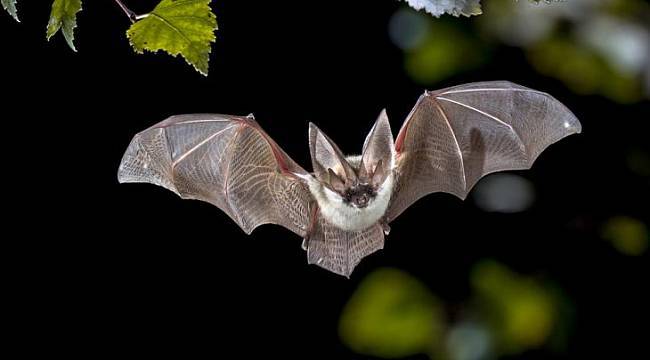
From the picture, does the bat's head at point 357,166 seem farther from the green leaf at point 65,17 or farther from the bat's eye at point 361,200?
the green leaf at point 65,17

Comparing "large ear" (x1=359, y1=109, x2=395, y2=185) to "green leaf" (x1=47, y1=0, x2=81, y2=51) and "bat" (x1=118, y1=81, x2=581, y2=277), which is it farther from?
"green leaf" (x1=47, y1=0, x2=81, y2=51)

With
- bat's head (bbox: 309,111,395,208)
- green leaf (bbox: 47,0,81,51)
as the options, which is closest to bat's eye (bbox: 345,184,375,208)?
bat's head (bbox: 309,111,395,208)

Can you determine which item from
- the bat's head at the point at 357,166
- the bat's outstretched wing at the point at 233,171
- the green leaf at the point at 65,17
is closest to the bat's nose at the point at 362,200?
the bat's head at the point at 357,166

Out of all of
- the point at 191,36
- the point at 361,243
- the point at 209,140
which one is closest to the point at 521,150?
the point at 361,243

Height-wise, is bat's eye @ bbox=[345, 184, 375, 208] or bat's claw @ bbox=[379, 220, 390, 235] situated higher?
bat's eye @ bbox=[345, 184, 375, 208]

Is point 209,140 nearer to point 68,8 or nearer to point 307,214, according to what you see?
point 307,214
